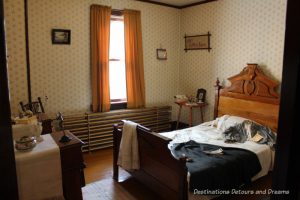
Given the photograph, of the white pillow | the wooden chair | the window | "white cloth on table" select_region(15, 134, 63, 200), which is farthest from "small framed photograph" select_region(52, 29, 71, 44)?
the white pillow

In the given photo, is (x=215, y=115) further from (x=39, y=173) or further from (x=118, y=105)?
(x=39, y=173)

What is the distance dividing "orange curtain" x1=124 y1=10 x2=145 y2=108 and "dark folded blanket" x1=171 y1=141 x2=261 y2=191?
1.64m

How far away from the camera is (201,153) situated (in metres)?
2.80

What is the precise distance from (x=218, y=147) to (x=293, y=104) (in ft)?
8.10

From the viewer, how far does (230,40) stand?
4051 mm

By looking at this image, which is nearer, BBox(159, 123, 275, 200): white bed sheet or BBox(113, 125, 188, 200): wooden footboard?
BBox(113, 125, 188, 200): wooden footboard

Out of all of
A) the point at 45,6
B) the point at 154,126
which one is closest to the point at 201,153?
the point at 154,126

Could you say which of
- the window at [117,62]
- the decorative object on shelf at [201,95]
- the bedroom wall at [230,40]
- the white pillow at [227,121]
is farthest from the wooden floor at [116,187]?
the decorative object on shelf at [201,95]

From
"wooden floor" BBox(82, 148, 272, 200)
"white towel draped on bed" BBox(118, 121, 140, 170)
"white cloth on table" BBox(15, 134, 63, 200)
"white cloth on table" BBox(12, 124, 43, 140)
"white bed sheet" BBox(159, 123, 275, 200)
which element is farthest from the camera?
"white bed sheet" BBox(159, 123, 275, 200)

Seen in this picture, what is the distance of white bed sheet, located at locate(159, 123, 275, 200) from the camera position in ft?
9.63

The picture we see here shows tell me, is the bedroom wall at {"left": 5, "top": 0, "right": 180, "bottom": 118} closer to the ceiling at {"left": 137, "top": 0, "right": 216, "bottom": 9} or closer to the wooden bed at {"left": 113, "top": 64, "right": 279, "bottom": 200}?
the ceiling at {"left": 137, "top": 0, "right": 216, "bottom": 9}

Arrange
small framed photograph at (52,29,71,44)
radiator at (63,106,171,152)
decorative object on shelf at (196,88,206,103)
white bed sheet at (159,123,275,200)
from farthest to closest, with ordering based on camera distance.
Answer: decorative object on shelf at (196,88,206,103)
radiator at (63,106,171,152)
small framed photograph at (52,29,71,44)
white bed sheet at (159,123,275,200)

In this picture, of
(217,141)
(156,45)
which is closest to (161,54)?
(156,45)

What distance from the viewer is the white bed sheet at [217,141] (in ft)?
9.63
